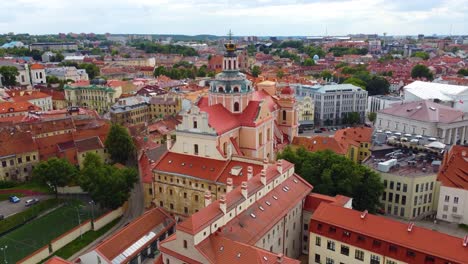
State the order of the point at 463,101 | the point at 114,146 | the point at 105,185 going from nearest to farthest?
the point at 105,185 → the point at 114,146 → the point at 463,101

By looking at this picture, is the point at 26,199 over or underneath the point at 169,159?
underneath

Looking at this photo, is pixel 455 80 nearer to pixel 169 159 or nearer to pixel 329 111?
pixel 329 111

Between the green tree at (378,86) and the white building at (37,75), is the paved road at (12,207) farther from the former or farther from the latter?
the green tree at (378,86)

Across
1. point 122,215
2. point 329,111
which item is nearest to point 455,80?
point 329,111

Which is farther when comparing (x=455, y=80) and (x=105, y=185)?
(x=455, y=80)

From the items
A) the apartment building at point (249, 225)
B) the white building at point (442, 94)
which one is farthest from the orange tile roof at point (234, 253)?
the white building at point (442, 94)

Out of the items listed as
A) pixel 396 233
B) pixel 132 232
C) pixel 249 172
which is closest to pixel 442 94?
pixel 249 172

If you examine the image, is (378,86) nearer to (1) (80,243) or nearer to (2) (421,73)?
(2) (421,73)

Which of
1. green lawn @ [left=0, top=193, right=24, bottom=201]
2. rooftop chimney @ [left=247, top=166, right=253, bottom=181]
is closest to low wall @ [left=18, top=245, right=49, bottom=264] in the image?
green lawn @ [left=0, top=193, right=24, bottom=201]
